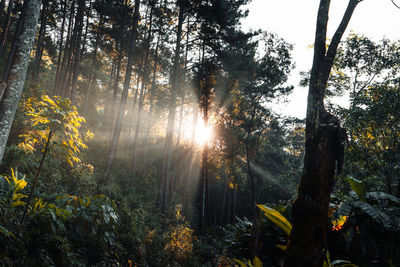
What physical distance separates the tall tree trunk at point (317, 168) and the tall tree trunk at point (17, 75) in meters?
5.48

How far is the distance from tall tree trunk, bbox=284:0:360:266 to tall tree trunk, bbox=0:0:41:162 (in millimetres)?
5481

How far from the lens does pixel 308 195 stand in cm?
303

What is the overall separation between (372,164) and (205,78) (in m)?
9.85

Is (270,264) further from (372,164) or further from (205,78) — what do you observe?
(205,78)

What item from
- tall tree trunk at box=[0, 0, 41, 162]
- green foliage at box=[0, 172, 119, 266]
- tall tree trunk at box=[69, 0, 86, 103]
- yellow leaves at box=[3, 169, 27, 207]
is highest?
tall tree trunk at box=[69, 0, 86, 103]

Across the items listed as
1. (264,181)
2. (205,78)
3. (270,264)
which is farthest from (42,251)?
(264,181)

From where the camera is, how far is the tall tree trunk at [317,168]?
2891 mm

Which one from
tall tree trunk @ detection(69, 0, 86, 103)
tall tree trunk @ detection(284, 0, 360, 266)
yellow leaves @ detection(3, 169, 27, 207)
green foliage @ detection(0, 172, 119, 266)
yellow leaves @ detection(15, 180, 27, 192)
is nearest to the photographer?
tall tree trunk @ detection(284, 0, 360, 266)

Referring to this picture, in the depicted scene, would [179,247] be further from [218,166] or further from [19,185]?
[218,166]

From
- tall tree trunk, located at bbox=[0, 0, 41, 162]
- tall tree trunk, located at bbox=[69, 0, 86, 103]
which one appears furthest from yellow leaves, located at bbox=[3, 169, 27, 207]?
tall tree trunk, located at bbox=[69, 0, 86, 103]

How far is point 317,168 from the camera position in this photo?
3.10 m

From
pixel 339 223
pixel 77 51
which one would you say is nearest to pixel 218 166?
pixel 339 223

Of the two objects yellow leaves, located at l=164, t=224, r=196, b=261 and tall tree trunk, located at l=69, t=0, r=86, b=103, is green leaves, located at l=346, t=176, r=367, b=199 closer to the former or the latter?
yellow leaves, located at l=164, t=224, r=196, b=261

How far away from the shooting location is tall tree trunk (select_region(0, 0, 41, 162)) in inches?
154
